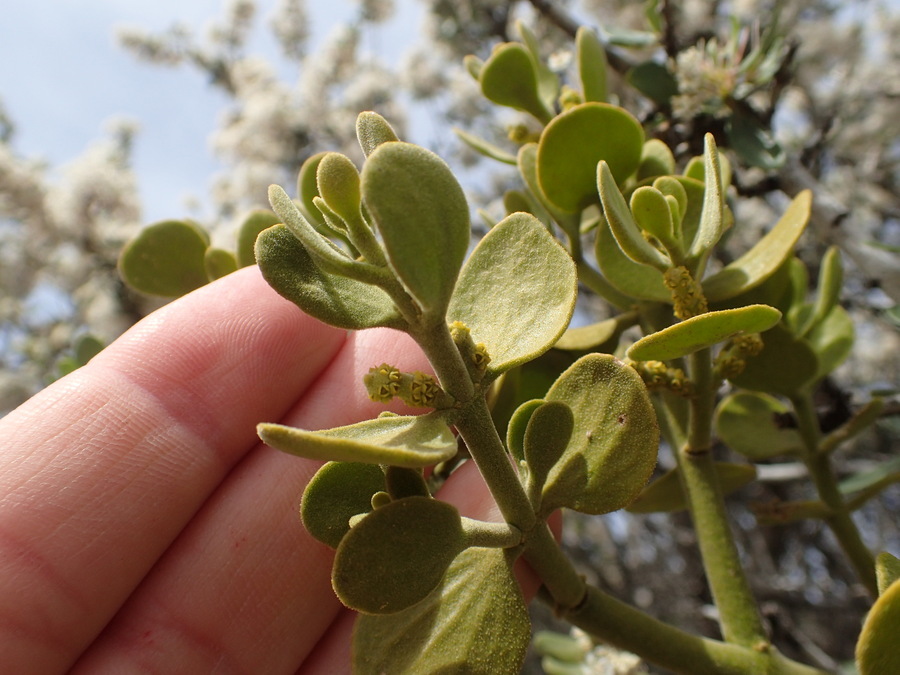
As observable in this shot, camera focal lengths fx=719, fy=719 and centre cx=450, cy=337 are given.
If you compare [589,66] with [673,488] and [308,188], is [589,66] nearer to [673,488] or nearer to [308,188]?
[308,188]

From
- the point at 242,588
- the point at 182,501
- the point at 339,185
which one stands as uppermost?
the point at 339,185

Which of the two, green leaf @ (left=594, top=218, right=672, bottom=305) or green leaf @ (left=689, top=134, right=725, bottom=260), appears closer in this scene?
green leaf @ (left=689, top=134, right=725, bottom=260)

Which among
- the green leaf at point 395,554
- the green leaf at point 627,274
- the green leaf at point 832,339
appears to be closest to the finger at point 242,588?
the green leaf at point 627,274

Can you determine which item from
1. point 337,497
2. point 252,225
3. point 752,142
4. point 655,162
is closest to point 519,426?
point 337,497

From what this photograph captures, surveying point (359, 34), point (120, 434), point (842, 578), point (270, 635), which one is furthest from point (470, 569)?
point (359, 34)

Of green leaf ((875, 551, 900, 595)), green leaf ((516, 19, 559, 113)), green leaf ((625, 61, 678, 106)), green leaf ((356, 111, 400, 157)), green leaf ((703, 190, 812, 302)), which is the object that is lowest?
green leaf ((875, 551, 900, 595))

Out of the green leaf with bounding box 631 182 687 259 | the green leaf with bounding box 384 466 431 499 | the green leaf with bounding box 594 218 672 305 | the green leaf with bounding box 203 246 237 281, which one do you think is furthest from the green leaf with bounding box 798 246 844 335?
the green leaf with bounding box 203 246 237 281

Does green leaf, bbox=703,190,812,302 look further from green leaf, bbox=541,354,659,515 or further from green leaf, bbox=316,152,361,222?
green leaf, bbox=316,152,361,222
